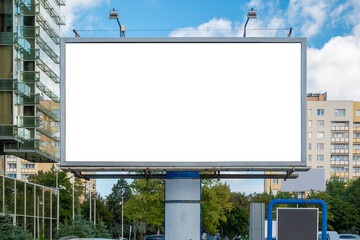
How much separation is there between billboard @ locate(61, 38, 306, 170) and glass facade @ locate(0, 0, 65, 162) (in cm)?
2317

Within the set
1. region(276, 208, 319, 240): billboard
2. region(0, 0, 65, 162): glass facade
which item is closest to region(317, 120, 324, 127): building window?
region(0, 0, 65, 162): glass facade

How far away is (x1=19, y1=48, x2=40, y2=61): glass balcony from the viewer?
44.7 metres

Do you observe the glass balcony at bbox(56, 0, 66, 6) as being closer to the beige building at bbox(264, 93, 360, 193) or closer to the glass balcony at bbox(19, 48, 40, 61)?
the glass balcony at bbox(19, 48, 40, 61)

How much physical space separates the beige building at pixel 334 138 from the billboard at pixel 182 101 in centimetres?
10755

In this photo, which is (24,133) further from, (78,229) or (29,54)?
(78,229)

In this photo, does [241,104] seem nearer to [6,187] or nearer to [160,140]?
[160,140]

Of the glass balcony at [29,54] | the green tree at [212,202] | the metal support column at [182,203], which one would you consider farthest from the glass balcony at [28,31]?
the metal support column at [182,203]

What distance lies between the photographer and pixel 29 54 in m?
45.2

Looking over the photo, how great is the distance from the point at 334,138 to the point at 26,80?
9460cm

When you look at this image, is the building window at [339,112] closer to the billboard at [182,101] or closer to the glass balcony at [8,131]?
the glass balcony at [8,131]

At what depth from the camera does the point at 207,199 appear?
54.0 metres

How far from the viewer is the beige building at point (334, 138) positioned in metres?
127

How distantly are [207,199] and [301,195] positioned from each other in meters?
72.1

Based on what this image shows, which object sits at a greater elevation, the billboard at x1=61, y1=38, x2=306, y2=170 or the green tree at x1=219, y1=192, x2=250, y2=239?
the billboard at x1=61, y1=38, x2=306, y2=170
